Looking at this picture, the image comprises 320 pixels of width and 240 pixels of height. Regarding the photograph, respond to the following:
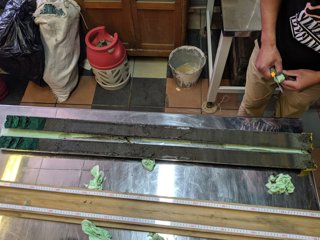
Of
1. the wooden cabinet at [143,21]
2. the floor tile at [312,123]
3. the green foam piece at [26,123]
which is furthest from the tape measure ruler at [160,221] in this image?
the wooden cabinet at [143,21]

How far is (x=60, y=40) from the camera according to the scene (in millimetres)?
1799

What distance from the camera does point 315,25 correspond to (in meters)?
0.89

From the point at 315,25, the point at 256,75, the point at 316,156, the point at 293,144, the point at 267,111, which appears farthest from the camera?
A: the point at 267,111

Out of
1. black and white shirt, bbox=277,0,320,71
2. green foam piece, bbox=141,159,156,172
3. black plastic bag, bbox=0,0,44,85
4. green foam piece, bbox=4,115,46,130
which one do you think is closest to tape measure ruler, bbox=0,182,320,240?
green foam piece, bbox=141,159,156,172

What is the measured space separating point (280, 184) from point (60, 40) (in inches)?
60.8

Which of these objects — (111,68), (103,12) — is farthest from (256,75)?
(103,12)

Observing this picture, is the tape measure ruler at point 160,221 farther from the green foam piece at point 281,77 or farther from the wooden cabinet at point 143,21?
the wooden cabinet at point 143,21

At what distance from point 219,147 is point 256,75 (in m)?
0.47

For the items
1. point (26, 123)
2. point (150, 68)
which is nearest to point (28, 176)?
point (26, 123)

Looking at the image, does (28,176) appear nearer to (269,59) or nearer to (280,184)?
(280,184)

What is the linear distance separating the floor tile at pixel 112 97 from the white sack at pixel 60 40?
22cm

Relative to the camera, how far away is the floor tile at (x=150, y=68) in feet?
7.10

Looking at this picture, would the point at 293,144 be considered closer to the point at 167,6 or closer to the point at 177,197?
the point at 177,197

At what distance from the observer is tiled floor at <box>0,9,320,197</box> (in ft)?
6.56
